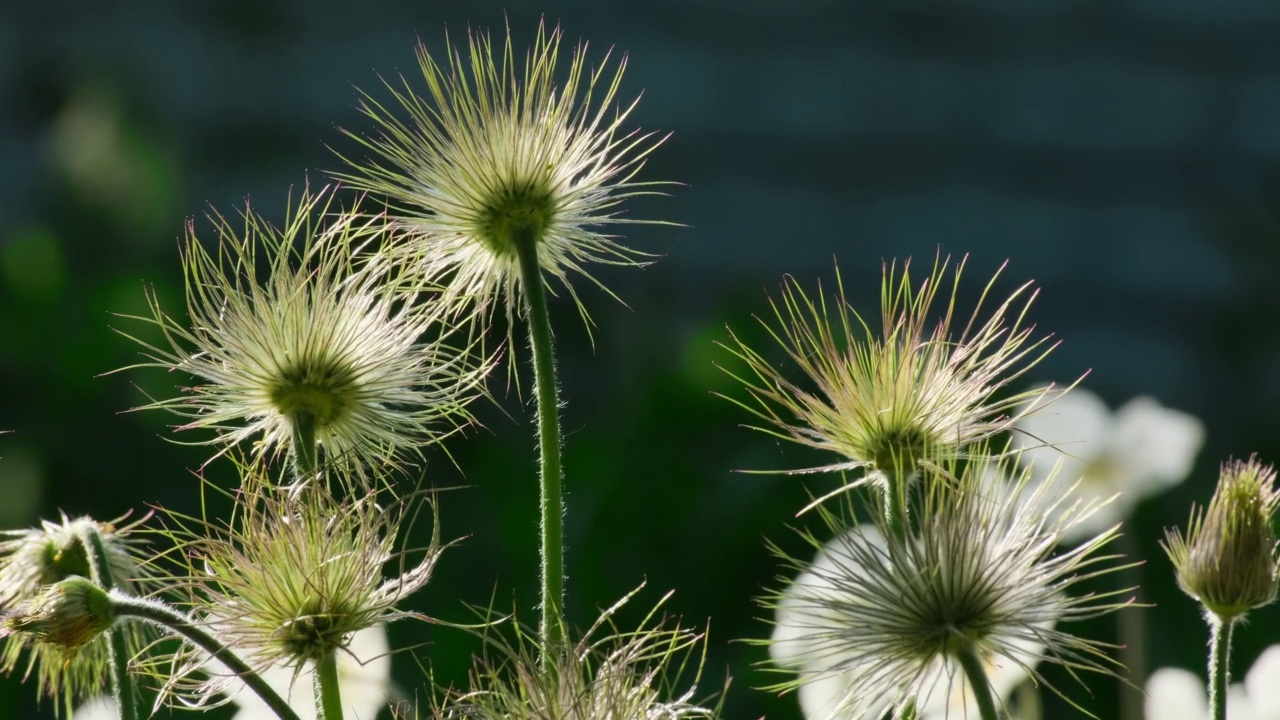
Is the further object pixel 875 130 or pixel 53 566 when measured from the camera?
pixel 875 130

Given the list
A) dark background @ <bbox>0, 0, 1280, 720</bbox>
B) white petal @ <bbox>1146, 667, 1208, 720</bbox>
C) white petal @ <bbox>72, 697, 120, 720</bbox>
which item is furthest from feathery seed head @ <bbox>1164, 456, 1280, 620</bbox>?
dark background @ <bbox>0, 0, 1280, 720</bbox>

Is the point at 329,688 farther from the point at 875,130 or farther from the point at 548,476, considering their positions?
the point at 875,130

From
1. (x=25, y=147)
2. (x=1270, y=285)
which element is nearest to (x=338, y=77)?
(x=25, y=147)

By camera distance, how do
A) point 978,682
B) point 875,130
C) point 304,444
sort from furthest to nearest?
point 875,130 < point 304,444 < point 978,682

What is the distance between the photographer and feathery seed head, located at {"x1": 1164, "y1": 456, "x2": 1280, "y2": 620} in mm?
418

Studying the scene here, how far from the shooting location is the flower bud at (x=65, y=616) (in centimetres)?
38

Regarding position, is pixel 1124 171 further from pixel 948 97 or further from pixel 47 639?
pixel 47 639

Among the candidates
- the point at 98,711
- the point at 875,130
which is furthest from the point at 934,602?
the point at 875,130

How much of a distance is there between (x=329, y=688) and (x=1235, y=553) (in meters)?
0.25

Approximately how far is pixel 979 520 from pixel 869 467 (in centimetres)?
5

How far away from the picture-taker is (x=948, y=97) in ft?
7.89

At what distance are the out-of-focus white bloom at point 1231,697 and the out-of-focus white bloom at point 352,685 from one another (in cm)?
27

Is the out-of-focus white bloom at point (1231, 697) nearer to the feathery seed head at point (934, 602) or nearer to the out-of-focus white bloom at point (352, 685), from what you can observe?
the feathery seed head at point (934, 602)

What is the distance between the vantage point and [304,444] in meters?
0.47
